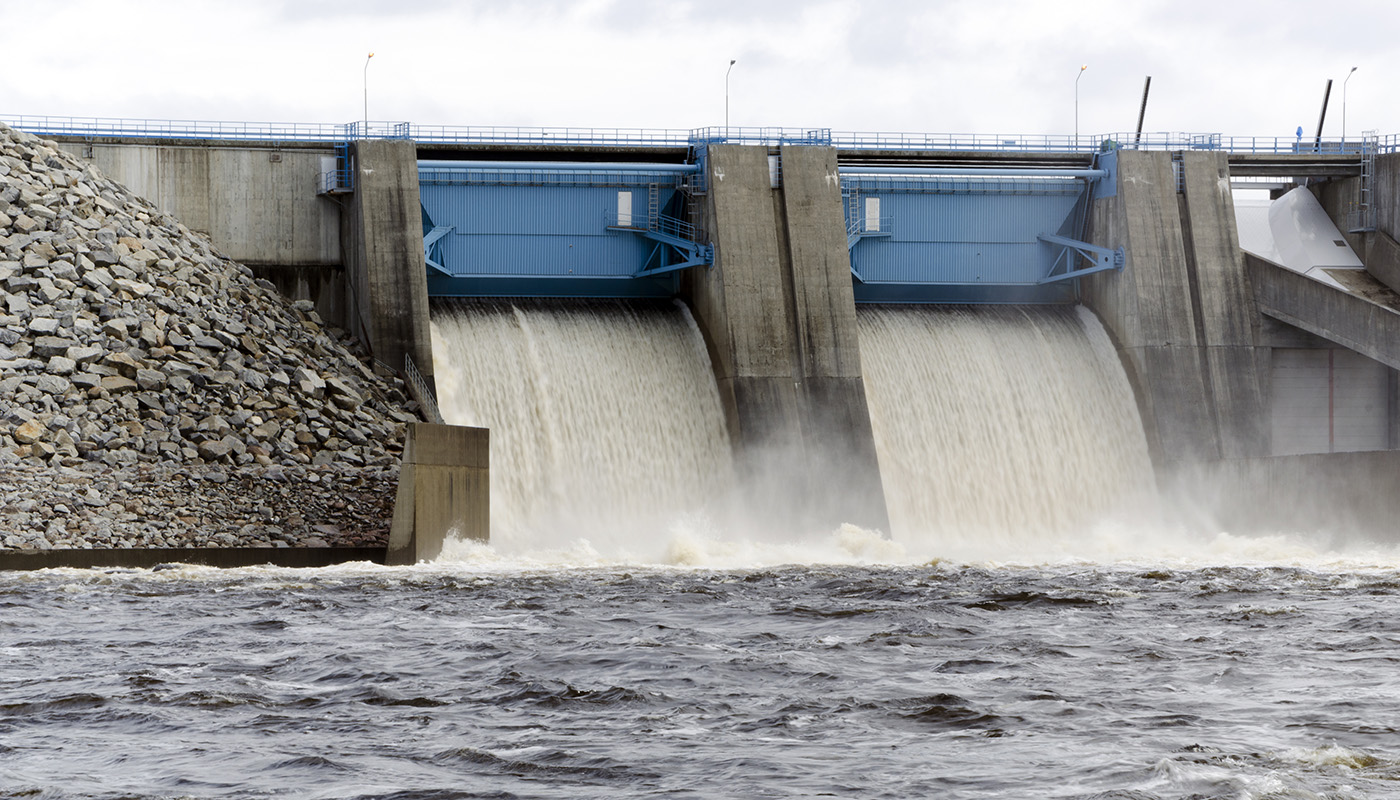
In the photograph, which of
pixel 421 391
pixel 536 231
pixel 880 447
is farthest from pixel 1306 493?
pixel 421 391

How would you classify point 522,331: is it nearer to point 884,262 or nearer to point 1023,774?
point 884,262

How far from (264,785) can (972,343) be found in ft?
87.4

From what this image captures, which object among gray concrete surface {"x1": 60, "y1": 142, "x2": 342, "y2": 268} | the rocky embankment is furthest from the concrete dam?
the rocky embankment

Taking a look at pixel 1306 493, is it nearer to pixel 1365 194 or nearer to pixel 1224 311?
pixel 1224 311

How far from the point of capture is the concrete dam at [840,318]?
1186 inches

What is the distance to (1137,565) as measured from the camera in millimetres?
26047

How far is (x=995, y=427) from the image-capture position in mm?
32844

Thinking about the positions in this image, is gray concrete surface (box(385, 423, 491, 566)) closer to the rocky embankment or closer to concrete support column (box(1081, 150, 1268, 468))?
the rocky embankment

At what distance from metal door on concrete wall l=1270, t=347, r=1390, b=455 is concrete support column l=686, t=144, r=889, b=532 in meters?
11.5

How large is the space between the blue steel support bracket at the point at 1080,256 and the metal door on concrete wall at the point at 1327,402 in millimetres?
4666

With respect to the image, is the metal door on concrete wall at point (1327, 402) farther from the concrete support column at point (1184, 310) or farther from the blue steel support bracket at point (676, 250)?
the blue steel support bracket at point (676, 250)

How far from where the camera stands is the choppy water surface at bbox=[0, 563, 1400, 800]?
9.42m

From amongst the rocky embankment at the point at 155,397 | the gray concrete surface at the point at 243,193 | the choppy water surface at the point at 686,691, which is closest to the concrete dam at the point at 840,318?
the gray concrete surface at the point at 243,193

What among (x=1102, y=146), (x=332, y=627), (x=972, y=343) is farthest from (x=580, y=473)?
(x=1102, y=146)
